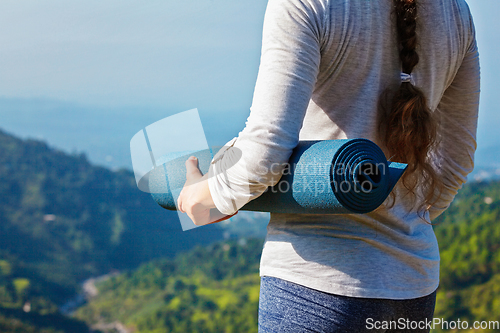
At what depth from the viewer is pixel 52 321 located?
18031mm

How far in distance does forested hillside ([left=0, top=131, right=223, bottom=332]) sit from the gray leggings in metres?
25.0

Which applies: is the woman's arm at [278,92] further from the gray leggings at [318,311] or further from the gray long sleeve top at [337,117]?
the gray leggings at [318,311]

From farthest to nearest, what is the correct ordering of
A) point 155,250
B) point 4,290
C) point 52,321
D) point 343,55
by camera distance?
point 155,250 → point 4,290 → point 52,321 → point 343,55

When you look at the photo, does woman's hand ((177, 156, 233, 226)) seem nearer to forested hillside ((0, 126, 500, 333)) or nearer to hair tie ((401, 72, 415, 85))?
hair tie ((401, 72, 415, 85))

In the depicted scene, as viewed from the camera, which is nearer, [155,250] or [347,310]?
[347,310]

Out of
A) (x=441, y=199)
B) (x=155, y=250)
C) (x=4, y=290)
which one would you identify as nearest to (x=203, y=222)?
(x=441, y=199)

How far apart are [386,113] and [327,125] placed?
107 mm

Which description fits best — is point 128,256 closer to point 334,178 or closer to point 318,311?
point 318,311

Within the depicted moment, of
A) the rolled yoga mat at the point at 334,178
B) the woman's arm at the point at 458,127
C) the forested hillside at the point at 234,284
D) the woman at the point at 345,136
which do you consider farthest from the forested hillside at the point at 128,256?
the rolled yoga mat at the point at 334,178

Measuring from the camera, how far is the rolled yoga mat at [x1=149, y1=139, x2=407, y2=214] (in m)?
0.60

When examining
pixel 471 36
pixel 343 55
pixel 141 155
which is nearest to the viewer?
pixel 343 55

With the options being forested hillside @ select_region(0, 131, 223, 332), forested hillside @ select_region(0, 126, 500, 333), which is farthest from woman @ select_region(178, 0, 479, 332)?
forested hillside @ select_region(0, 131, 223, 332)

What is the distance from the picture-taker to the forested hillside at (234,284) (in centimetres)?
866

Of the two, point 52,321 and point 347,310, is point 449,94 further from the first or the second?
point 52,321
